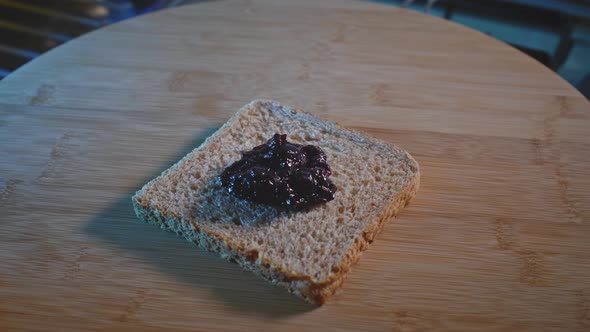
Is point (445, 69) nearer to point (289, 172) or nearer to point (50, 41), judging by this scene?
point (289, 172)

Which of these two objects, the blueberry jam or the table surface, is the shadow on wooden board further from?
the blueberry jam

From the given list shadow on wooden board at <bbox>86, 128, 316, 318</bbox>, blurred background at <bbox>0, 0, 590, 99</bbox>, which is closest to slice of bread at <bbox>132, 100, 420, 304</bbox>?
shadow on wooden board at <bbox>86, 128, 316, 318</bbox>

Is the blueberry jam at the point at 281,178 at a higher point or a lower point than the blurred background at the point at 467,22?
lower

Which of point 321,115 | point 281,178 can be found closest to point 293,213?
point 281,178

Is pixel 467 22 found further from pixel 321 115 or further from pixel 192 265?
pixel 192 265

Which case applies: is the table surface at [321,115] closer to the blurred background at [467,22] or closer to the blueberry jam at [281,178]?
the blueberry jam at [281,178]

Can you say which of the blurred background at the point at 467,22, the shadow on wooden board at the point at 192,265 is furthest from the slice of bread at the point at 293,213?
the blurred background at the point at 467,22
